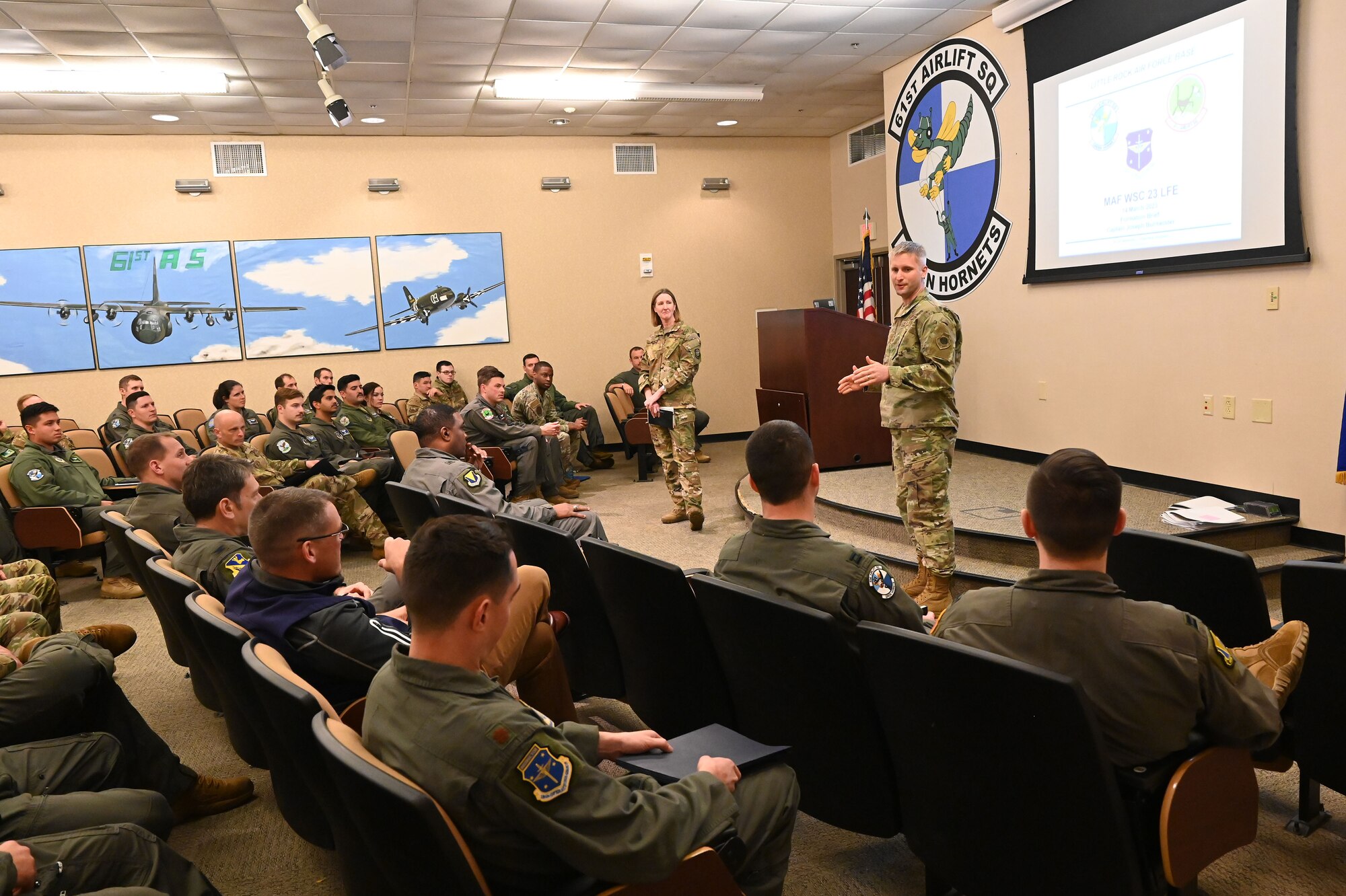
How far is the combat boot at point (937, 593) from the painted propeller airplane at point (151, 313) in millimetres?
7714

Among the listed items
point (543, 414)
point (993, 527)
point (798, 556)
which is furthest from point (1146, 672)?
point (543, 414)

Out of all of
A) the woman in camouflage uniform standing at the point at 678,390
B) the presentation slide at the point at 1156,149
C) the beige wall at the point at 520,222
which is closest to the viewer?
the presentation slide at the point at 1156,149

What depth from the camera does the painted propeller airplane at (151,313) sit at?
8492 mm

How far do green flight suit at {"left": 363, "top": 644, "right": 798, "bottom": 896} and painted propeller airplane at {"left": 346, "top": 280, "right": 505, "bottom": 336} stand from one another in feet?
27.9

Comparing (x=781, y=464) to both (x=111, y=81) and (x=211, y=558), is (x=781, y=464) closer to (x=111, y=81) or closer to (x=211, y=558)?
(x=211, y=558)

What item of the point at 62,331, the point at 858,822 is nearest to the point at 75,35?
the point at 62,331

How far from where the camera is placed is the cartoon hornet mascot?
6930 millimetres

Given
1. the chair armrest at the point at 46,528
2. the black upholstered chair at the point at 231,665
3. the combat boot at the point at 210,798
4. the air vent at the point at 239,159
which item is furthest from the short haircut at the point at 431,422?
the air vent at the point at 239,159

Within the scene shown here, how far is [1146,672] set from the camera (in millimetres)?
1528

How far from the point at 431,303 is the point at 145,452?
19.4ft

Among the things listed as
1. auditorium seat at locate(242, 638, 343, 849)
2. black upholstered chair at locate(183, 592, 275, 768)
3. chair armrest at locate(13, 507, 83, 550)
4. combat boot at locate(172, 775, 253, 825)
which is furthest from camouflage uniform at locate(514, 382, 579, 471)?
auditorium seat at locate(242, 638, 343, 849)

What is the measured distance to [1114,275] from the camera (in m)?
5.55

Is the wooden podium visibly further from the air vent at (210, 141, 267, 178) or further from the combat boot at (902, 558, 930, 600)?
the air vent at (210, 141, 267, 178)

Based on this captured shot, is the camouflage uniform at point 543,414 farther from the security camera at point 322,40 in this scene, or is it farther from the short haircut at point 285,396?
the security camera at point 322,40
